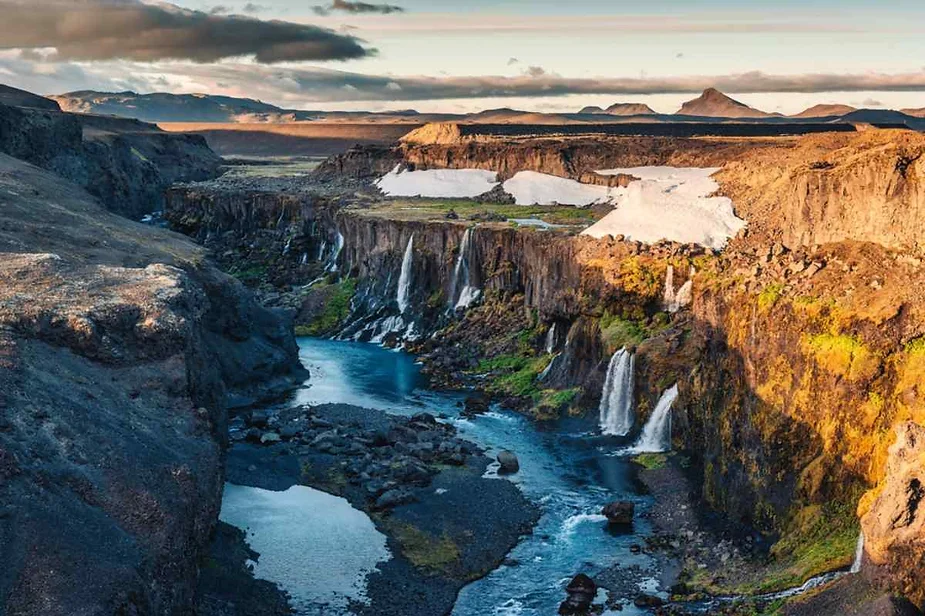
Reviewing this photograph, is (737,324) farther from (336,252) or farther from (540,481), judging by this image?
(336,252)

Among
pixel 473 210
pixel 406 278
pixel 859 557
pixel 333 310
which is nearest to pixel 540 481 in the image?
pixel 859 557

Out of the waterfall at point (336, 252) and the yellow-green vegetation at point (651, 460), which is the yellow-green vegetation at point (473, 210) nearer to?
the waterfall at point (336, 252)

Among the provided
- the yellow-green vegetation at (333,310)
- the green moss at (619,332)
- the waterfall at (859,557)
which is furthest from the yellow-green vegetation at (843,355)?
the yellow-green vegetation at (333,310)

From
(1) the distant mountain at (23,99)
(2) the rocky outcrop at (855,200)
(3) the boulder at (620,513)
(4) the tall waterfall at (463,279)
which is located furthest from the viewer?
(1) the distant mountain at (23,99)

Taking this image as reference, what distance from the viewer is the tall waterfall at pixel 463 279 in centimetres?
7696

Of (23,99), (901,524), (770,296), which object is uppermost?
(23,99)

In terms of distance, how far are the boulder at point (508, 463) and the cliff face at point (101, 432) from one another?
44.8 ft

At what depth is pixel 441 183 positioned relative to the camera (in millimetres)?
113688

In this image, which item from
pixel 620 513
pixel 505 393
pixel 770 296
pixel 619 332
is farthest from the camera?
pixel 505 393

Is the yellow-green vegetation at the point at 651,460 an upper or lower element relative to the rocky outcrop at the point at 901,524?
lower

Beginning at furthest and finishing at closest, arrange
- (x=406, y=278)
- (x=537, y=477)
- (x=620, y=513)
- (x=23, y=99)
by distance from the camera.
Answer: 1. (x=23, y=99)
2. (x=406, y=278)
3. (x=537, y=477)
4. (x=620, y=513)

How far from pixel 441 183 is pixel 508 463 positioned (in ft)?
231

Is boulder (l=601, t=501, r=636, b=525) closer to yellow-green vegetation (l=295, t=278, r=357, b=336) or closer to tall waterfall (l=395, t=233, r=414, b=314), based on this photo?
tall waterfall (l=395, t=233, r=414, b=314)

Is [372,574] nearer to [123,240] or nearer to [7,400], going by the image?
[7,400]
